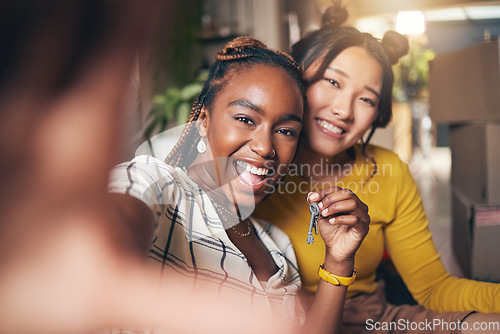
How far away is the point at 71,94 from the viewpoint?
20cm

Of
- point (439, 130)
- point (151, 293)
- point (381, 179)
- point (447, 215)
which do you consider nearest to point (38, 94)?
point (151, 293)

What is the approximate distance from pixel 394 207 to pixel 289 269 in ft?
0.87

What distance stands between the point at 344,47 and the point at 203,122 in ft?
0.96

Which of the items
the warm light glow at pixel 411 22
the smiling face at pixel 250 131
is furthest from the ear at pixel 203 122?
the warm light glow at pixel 411 22

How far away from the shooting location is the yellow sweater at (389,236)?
1.94 ft

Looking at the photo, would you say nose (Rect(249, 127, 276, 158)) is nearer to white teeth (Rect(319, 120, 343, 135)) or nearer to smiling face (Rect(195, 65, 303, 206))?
smiling face (Rect(195, 65, 303, 206))

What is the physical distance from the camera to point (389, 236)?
76 cm

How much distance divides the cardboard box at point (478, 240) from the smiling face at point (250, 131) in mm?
594

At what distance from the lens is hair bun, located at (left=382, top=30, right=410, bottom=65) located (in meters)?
0.67

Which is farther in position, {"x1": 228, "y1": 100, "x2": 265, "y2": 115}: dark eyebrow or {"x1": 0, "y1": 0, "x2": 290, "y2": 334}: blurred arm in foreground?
{"x1": 228, "y1": 100, "x2": 265, "y2": 115}: dark eyebrow

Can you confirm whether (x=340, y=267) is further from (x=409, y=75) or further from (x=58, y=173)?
(x=409, y=75)

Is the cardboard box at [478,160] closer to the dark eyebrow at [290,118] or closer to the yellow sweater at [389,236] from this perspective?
the yellow sweater at [389,236]

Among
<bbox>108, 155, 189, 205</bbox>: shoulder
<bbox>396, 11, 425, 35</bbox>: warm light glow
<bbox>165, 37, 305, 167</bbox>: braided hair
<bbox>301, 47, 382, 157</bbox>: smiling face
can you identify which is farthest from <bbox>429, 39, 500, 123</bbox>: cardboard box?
<bbox>108, 155, 189, 205</bbox>: shoulder

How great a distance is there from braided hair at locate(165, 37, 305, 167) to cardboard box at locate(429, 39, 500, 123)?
626 millimetres
